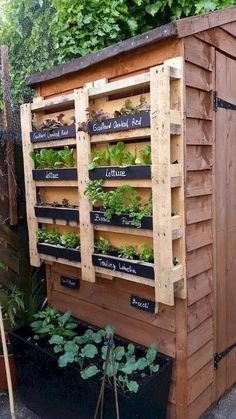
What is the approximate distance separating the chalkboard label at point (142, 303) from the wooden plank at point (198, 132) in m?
1.04

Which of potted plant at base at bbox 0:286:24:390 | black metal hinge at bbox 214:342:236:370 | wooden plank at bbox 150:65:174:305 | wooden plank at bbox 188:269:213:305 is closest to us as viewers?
wooden plank at bbox 150:65:174:305

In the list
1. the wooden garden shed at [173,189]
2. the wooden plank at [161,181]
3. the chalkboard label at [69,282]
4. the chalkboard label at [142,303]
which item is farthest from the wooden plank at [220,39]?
the chalkboard label at [69,282]

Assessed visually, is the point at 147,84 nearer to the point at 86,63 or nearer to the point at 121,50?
the point at 121,50

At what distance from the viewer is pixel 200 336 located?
2.32 metres

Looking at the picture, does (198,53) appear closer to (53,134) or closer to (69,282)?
(53,134)

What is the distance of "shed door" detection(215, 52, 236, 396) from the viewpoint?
2.34m

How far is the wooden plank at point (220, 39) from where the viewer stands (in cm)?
213

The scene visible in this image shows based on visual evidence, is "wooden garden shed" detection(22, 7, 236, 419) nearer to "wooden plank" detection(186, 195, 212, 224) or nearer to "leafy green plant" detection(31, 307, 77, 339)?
"wooden plank" detection(186, 195, 212, 224)

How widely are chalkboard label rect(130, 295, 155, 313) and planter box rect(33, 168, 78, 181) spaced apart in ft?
2.99

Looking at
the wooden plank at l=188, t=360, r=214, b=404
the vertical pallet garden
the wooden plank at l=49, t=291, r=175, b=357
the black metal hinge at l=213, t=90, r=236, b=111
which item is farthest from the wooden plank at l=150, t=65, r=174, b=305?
the wooden plank at l=188, t=360, r=214, b=404

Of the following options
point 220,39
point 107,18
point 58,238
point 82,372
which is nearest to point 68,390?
point 82,372

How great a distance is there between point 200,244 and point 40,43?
317 centimetres

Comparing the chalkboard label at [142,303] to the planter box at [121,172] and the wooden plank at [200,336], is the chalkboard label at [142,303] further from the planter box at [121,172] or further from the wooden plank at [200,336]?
the planter box at [121,172]

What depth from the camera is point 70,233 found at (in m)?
2.61
